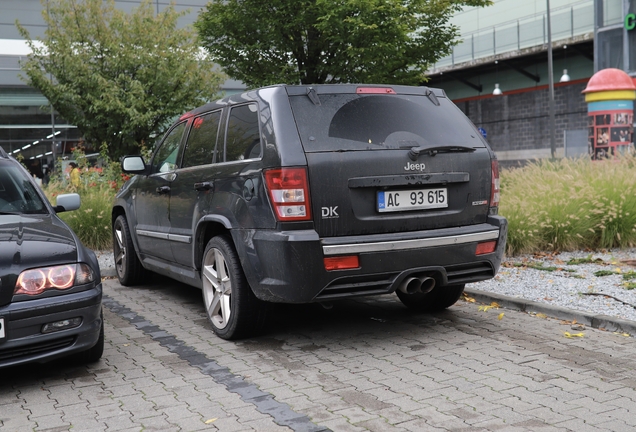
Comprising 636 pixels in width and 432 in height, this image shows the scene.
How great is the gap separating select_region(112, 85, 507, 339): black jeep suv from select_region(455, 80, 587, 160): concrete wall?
3124 cm

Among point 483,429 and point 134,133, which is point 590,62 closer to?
point 134,133

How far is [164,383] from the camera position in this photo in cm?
432

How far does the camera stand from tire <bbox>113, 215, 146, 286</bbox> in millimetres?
7594

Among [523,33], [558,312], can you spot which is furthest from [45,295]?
[523,33]

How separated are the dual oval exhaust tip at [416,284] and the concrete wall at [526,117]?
31509 millimetres

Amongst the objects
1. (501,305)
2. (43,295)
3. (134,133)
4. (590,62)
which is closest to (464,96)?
(590,62)

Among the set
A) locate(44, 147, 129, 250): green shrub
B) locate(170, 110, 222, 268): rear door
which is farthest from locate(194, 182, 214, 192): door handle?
locate(44, 147, 129, 250): green shrub

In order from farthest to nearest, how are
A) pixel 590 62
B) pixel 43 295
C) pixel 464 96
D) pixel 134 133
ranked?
1. pixel 464 96
2. pixel 590 62
3. pixel 134 133
4. pixel 43 295

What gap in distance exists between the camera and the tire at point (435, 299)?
5.91 m

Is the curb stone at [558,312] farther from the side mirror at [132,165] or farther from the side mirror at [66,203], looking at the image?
the side mirror at [66,203]

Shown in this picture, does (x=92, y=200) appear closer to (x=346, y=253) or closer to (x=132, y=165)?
(x=132, y=165)

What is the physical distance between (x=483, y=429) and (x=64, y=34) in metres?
16.4

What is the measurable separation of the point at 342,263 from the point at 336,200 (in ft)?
1.32

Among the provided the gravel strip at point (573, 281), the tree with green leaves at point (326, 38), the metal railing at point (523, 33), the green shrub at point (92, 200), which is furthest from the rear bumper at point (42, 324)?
the metal railing at point (523, 33)
